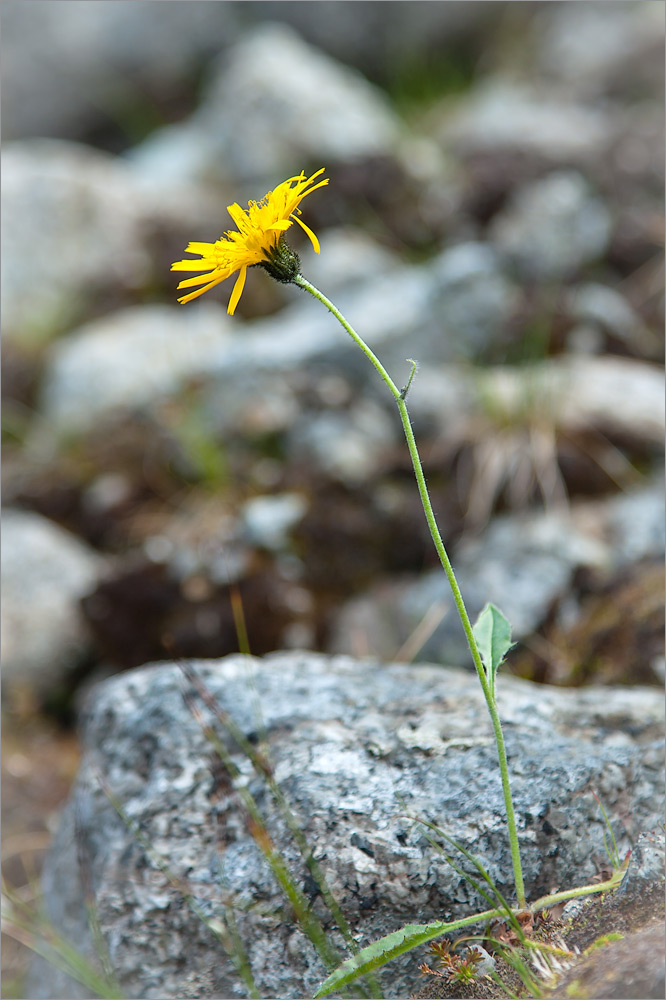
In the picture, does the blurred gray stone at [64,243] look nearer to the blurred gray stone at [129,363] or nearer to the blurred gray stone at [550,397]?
the blurred gray stone at [129,363]

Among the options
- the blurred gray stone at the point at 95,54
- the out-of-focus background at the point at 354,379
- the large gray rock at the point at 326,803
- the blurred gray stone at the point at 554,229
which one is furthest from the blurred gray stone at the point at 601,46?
the large gray rock at the point at 326,803

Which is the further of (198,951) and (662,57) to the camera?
(662,57)

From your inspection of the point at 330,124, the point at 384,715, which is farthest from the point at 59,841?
the point at 330,124

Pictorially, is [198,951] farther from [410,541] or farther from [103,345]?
[103,345]

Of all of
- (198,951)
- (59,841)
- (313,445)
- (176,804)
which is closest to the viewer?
(198,951)

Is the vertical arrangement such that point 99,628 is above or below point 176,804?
above

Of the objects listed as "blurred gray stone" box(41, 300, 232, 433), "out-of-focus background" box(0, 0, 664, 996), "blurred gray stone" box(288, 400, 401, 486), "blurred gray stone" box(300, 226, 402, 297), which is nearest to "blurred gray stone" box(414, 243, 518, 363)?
"out-of-focus background" box(0, 0, 664, 996)
